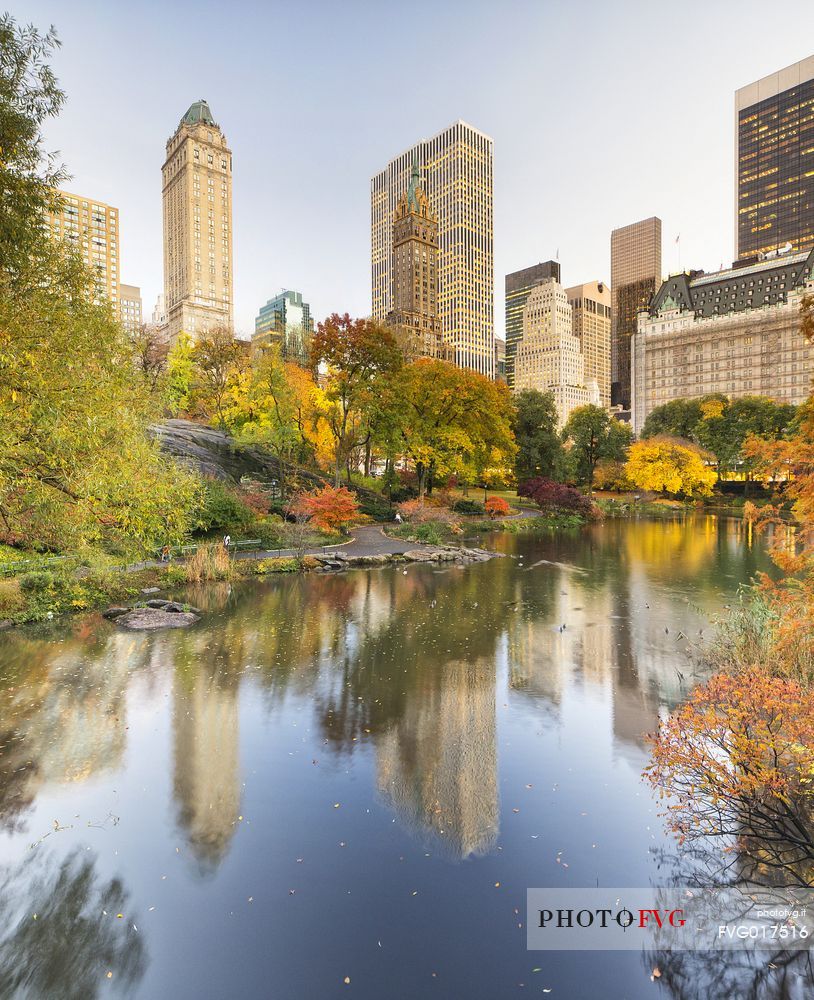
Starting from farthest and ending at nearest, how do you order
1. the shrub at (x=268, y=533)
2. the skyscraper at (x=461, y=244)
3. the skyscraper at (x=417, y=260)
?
the skyscraper at (x=461, y=244) < the skyscraper at (x=417, y=260) < the shrub at (x=268, y=533)

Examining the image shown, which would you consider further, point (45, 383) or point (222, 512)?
point (222, 512)

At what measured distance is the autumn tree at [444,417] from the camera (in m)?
37.5

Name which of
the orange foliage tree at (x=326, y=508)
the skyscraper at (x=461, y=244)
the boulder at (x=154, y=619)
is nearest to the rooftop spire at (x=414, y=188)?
the skyscraper at (x=461, y=244)

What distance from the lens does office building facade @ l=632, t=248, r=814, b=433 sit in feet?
328

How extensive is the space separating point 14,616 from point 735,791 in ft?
58.2

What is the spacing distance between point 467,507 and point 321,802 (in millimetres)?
36955

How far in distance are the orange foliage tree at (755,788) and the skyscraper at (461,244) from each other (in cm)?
16930

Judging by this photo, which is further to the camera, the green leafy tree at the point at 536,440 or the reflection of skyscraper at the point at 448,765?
the green leafy tree at the point at 536,440

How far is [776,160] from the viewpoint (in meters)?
155

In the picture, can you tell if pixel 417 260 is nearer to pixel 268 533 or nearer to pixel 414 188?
pixel 414 188

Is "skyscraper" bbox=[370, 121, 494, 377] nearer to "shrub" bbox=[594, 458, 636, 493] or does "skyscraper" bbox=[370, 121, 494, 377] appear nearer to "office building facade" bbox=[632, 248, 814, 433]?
"office building facade" bbox=[632, 248, 814, 433]

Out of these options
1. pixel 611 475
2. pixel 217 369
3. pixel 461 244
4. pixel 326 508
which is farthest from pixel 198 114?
pixel 326 508

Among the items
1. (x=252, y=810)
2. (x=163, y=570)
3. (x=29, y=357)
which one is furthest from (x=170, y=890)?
(x=163, y=570)

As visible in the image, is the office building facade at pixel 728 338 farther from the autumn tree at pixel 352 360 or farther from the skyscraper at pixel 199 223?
the skyscraper at pixel 199 223
